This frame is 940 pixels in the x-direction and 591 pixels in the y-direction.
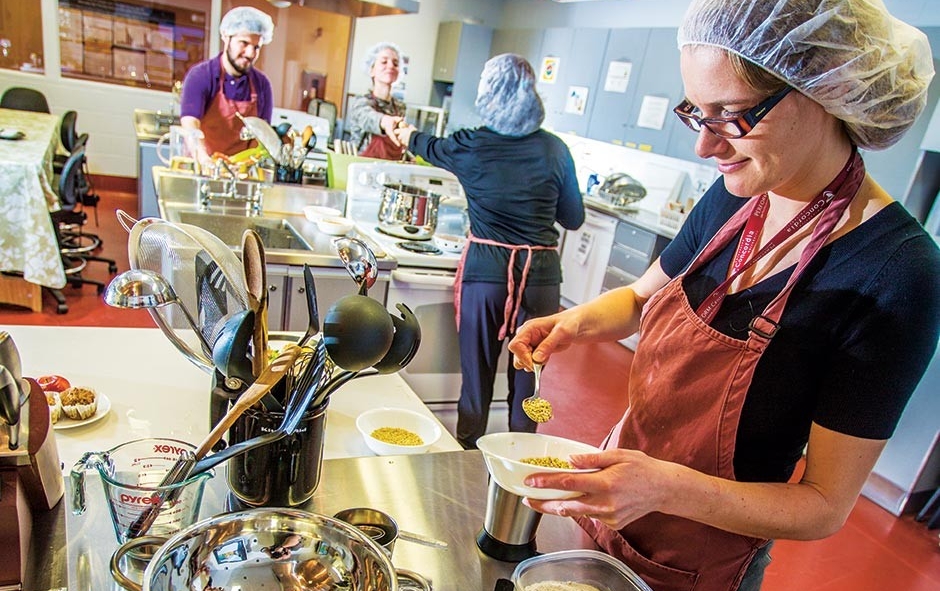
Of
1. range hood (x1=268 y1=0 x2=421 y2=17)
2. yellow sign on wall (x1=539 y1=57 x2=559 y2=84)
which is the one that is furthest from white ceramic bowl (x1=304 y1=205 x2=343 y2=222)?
yellow sign on wall (x1=539 y1=57 x2=559 y2=84)

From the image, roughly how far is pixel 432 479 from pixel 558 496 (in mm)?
343

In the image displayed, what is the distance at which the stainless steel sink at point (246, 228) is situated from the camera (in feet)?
7.89

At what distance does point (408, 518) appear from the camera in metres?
0.92

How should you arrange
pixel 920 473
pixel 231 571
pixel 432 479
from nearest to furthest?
pixel 231 571
pixel 432 479
pixel 920 473

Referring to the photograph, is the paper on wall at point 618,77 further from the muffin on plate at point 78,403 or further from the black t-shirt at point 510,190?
the muffin on plate at point 78,403

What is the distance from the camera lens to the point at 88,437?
107 cm

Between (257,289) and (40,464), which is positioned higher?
(257,289)

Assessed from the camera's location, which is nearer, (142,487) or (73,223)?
(142,487)

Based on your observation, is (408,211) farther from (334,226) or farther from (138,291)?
(138,291)

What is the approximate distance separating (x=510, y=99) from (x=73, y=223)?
272 centimetres

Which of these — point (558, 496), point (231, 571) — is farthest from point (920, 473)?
point (231, 571)

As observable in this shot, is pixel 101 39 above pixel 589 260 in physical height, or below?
above

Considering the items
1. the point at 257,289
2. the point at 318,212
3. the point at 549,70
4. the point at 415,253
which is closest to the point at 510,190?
the point at 415,253

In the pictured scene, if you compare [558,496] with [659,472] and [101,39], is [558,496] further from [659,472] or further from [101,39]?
[101,39]
